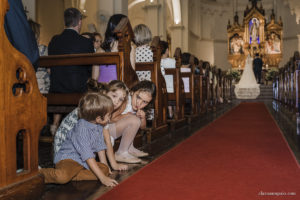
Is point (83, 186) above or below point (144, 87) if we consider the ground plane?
below

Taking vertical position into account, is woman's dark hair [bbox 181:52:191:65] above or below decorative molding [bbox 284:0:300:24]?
below

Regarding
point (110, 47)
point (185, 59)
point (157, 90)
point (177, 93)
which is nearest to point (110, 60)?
point (110, 47)

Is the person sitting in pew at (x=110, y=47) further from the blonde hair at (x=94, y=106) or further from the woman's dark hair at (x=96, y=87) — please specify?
the blonde hair at (x=94, y=106)

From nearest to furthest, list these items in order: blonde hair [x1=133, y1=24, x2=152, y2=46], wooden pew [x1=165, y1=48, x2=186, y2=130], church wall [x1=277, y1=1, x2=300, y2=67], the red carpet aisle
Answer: the red carpet aisle, blonde hair [x1=133, y1=24, x2=152, y2=46], wooden pew [x1=165, y1=48, x2=186, y2=130], church wall [x1=277, y1=1, x2=300, y2=67]

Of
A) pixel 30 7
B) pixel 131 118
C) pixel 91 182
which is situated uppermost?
pixel 30 7

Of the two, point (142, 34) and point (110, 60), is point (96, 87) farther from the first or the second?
point (142, 34)

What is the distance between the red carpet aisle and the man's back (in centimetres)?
118

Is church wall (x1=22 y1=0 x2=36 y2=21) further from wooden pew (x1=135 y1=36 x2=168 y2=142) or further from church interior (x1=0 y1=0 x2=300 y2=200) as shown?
wooden pew (x1=135 y1=36 x2=168 y2=142)

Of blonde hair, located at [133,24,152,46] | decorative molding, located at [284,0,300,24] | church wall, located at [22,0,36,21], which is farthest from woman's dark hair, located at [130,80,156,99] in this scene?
decorative molding, located at [284,0,300,24]

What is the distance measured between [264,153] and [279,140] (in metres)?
0.79

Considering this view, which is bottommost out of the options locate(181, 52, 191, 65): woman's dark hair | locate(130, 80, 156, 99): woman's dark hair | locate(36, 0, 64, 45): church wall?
locate(130, 80, 156, 99): woman's dark hair

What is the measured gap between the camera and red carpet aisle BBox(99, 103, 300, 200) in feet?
5.49

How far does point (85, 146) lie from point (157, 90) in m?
1.91

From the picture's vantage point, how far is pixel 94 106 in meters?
1.88
